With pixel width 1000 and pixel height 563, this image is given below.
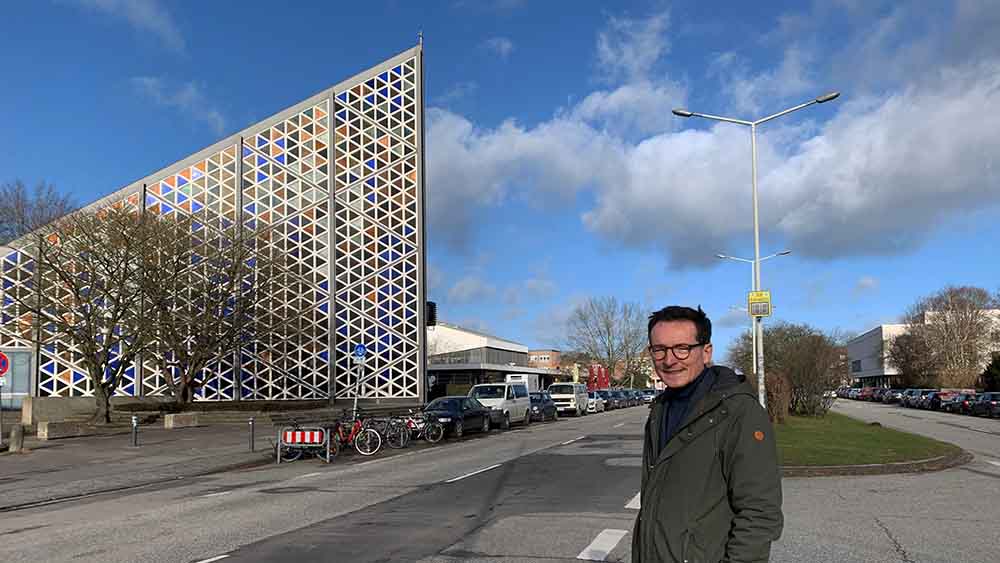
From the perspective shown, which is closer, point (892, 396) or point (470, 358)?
point (892, 396)

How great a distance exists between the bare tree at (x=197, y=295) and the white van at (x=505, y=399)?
37.3 ft

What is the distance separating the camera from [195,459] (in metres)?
20.4

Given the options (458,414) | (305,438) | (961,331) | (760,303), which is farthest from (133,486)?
(961,331)

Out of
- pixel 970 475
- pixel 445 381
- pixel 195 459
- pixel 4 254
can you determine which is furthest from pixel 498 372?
pixel 970 475

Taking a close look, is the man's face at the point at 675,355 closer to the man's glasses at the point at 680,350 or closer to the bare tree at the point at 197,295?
the man's glasses at the point at 680,350

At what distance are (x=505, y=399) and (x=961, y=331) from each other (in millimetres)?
74831

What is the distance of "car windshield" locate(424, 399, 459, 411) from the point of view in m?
27.8

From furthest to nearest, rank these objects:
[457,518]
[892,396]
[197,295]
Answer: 1. [892,396]
2. [197,295]
3. [457,518]

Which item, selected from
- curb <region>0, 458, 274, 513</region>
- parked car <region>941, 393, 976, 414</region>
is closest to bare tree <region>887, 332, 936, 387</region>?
parked car <region>941, 393, 976, 414</region>

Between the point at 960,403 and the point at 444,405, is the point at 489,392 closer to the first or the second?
the point at 444,405

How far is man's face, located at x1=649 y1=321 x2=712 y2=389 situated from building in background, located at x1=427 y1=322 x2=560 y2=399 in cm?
6219

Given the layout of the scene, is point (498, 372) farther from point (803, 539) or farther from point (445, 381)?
point (803, 539)

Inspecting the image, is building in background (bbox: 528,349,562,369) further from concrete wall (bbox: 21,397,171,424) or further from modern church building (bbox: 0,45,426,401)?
concrete wall (bbox: 21,397,171,424)

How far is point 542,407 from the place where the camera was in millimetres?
40375
